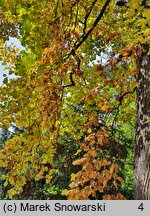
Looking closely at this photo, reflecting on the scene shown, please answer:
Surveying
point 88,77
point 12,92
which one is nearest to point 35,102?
point 12,92

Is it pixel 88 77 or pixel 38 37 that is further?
pixel 88 77

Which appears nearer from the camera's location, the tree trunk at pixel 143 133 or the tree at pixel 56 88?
the tree at pixel 56 88

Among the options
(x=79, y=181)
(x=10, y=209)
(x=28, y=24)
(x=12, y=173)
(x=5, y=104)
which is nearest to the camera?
(x=10, y=209)

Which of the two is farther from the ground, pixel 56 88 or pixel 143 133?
pixel 56 88

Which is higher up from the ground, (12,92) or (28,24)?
(28,24)

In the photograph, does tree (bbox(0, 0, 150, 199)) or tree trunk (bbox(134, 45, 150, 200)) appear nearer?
tree (bbox(0, 0, 150, 199))

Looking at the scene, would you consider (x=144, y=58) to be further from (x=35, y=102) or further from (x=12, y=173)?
(x=12, y=173)

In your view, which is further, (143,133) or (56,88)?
(143,133)

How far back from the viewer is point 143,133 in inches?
207

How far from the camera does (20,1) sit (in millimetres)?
4574

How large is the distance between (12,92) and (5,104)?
1.15ft

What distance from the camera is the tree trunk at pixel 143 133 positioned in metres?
5.05

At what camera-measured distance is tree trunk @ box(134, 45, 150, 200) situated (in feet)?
16.6

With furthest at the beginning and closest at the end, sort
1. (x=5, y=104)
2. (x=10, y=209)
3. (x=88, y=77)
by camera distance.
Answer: (x=88, y=77) → (x=5, y=104) → (x=10, y=209)
